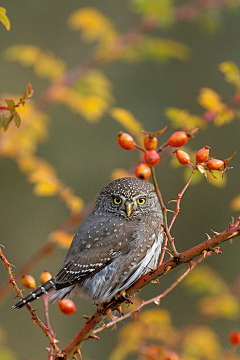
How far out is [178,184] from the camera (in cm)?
745

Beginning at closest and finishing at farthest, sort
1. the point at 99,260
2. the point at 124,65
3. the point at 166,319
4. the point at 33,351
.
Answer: the point at 99,260 < the point at 166,319 < the point at 33,351 < the point at 124,65

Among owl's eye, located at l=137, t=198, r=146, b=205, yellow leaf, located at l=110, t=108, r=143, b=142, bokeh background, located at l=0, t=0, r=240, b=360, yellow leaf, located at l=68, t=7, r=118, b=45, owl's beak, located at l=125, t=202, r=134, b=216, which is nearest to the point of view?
owl's beak, located at l=125, t=202, r=134, b=216

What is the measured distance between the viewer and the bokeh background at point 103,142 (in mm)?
7129

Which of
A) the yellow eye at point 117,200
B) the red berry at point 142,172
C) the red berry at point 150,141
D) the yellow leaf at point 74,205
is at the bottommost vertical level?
the red berry at point 142,172

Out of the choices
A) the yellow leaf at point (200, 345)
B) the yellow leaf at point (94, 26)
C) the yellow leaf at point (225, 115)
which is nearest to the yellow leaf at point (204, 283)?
the yellow leaf at point (200, 345)

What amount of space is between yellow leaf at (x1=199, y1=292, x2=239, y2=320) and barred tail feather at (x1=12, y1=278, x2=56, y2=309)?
242 cm

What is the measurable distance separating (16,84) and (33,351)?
4.39 meters

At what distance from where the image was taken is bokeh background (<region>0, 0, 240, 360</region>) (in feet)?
23.4

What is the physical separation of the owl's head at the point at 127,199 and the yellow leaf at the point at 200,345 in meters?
1.68

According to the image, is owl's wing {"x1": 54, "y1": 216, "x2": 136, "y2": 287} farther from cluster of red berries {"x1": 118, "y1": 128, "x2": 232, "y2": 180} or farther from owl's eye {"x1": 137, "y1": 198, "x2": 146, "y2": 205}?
cluster of red berries {"x1": 118, "y1": 128, "x2": 232, "y2": 180}

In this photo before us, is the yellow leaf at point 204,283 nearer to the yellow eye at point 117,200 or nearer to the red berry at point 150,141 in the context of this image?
the yellow eye at point 117,200

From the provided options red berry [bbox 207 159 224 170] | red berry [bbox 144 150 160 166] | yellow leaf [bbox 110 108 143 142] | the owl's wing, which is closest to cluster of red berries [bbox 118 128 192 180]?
red berry [bbox 144 150 160 166]

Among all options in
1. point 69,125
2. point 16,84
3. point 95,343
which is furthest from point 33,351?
point 16,84

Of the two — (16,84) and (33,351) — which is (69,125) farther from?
(33,351)
